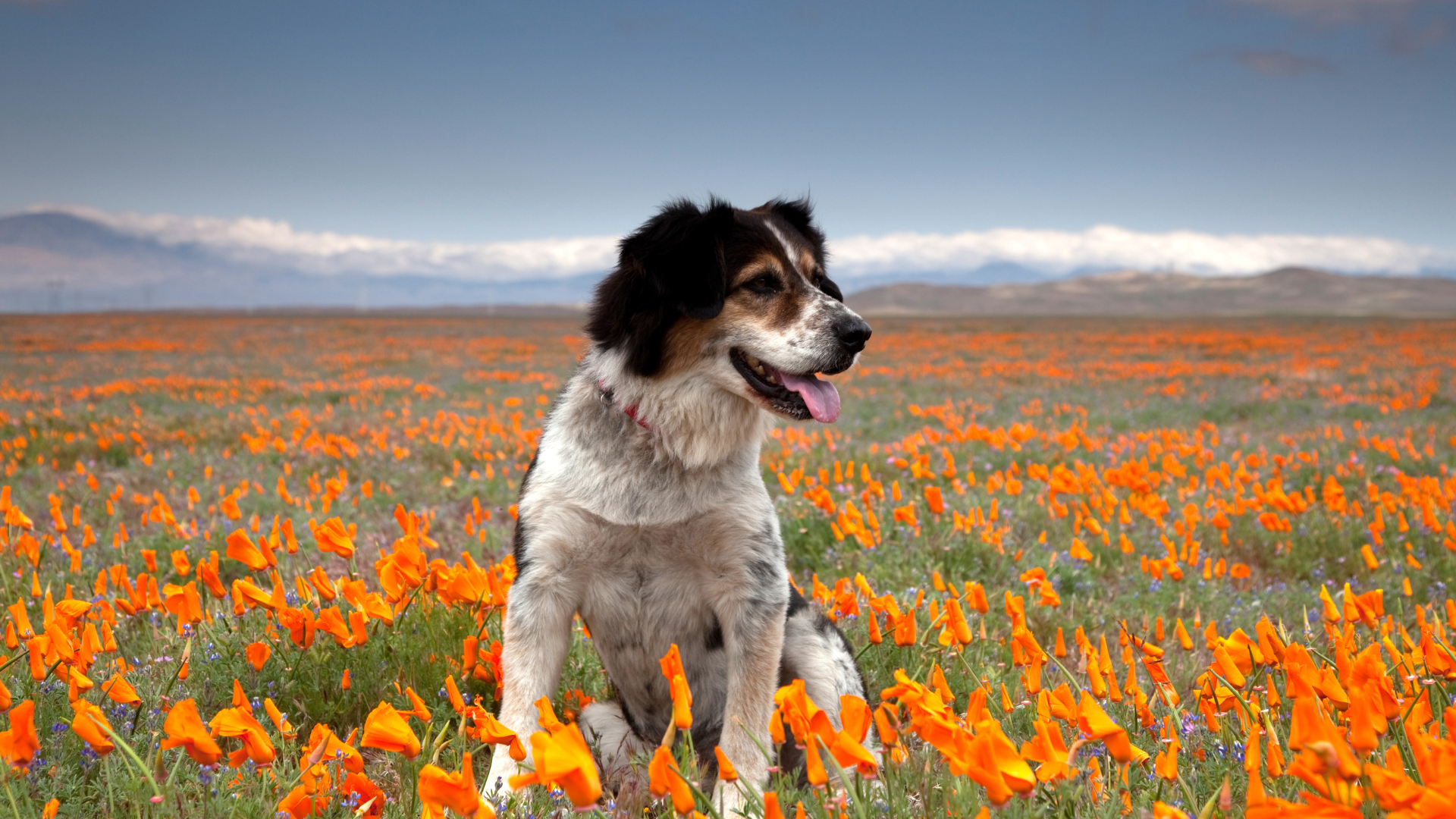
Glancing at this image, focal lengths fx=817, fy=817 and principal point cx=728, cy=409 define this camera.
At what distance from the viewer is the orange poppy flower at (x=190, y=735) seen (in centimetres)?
168

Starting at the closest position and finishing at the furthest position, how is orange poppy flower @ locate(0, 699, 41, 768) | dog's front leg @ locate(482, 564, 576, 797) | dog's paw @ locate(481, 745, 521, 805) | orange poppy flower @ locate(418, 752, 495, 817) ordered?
orange poppy flower @ locate(418, 752, 495, 817) < orange poppy flower @ locate(0, 699, 41, 768) < dog's paw @ locate(481, 745, 521, 805) < dog's front leg @ locate(482, 564, 576, 797)

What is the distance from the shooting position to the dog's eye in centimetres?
334

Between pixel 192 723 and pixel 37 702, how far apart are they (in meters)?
1.75

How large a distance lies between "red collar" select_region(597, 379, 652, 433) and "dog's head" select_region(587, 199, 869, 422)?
0.14 metres

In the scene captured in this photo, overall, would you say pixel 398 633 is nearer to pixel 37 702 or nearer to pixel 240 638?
pixel 240 638

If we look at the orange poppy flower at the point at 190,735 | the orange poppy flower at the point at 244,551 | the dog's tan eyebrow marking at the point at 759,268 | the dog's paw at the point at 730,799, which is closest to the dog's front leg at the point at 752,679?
the dog's paw at the point at 730,799

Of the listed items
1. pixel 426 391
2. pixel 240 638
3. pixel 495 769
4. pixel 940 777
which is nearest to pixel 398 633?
pixel 240 638

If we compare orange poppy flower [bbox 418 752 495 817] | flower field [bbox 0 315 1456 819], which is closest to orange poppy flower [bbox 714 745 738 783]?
flower field [bbox 0 315 1456 819]

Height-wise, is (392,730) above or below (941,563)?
above

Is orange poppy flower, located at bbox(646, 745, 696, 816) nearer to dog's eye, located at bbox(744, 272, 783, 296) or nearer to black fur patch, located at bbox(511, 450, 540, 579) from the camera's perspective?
black fur patch, located at bbox(511, 450, 540, 579)

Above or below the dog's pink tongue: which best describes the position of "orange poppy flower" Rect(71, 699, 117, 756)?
below

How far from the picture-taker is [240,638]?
11.6 ft

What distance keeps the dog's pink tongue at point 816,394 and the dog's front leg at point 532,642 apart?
113 centimetres

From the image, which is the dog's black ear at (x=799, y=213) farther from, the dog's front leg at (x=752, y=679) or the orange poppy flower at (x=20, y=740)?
the orange poppy flower at (x=20, y=740)
